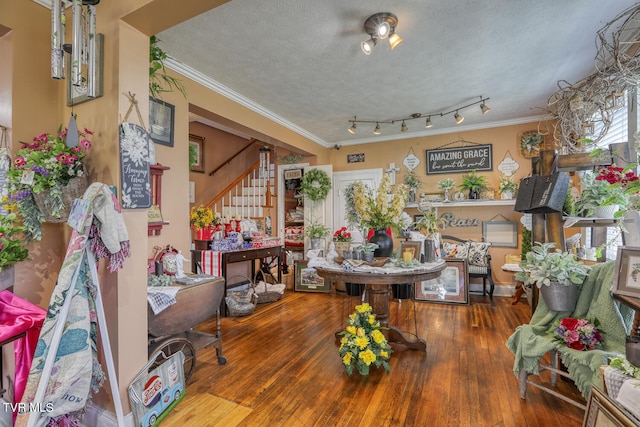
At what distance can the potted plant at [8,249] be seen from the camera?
60.0 inches

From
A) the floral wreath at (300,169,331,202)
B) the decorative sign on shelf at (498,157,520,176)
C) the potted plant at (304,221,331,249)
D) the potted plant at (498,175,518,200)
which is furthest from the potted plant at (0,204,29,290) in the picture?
the decorative sign on shelf at (498,157,520,176)

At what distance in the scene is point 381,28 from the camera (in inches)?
89.9

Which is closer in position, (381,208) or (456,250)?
(381,208)

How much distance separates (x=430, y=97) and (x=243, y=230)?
2.95 m

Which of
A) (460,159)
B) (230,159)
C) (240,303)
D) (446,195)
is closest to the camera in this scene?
(240,303)

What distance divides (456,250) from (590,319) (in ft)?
9.57

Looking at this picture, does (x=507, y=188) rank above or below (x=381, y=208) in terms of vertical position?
above

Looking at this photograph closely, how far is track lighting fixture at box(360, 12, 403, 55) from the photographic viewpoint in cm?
228

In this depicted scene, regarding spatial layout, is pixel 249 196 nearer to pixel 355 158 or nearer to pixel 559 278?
pixel 355 158

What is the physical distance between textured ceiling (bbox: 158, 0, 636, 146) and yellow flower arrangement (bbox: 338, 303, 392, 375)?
224 cm

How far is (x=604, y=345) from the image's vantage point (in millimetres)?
1660

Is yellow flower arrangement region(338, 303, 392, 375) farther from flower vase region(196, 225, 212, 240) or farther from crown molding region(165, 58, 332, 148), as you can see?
crown molding region(165, 58, 332, 148)

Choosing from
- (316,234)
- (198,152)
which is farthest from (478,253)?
(198,152)

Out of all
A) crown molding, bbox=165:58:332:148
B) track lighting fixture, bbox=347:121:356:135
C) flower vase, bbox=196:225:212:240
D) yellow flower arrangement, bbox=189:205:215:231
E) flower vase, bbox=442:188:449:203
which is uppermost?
crown molding, bbox=165:58:332:148
